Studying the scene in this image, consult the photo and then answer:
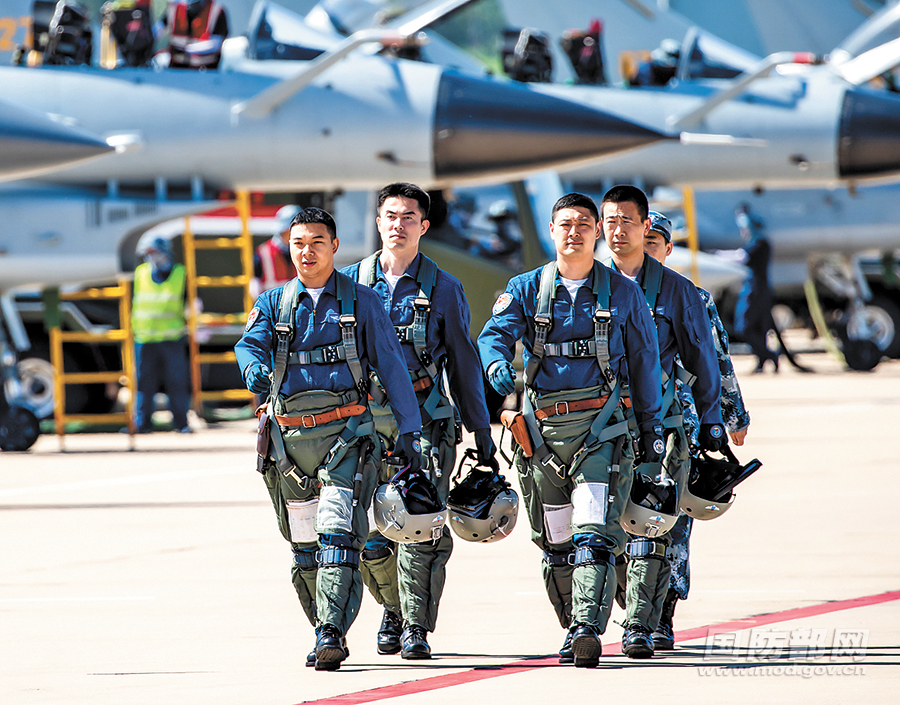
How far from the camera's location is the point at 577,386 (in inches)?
204

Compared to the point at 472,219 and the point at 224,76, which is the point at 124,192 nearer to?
the point at 224,76

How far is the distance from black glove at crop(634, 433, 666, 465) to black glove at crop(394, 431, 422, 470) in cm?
79

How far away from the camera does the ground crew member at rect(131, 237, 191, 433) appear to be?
1390 cm

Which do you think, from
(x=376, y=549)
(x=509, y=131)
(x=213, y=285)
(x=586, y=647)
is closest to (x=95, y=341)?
(x=213, y=285)

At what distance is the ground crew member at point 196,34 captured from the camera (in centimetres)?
1374

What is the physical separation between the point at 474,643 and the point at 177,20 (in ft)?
31.9

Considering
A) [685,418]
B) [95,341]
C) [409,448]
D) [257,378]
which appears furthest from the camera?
[95,341]

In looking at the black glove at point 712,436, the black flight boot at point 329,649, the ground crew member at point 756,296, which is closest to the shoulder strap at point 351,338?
the black flight boot at point 329,649

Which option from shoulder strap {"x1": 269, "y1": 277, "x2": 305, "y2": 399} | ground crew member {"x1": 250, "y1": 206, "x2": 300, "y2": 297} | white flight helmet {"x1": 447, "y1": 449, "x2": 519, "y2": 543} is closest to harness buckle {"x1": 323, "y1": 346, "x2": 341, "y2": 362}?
shoulder strap {"x1": 269, "y1": 277, "x2": 305, "y2": 399}

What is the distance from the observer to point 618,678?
4.78 metres

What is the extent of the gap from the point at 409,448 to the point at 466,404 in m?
0.41

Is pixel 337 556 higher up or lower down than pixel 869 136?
lower down

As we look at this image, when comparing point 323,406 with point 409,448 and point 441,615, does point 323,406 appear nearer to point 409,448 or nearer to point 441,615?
point 409,448

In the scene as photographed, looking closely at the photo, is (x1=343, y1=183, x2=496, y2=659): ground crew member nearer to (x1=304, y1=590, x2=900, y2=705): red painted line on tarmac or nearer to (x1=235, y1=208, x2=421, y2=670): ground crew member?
(x1=235, y1=208, x2=421, y2=670): ground crew member
